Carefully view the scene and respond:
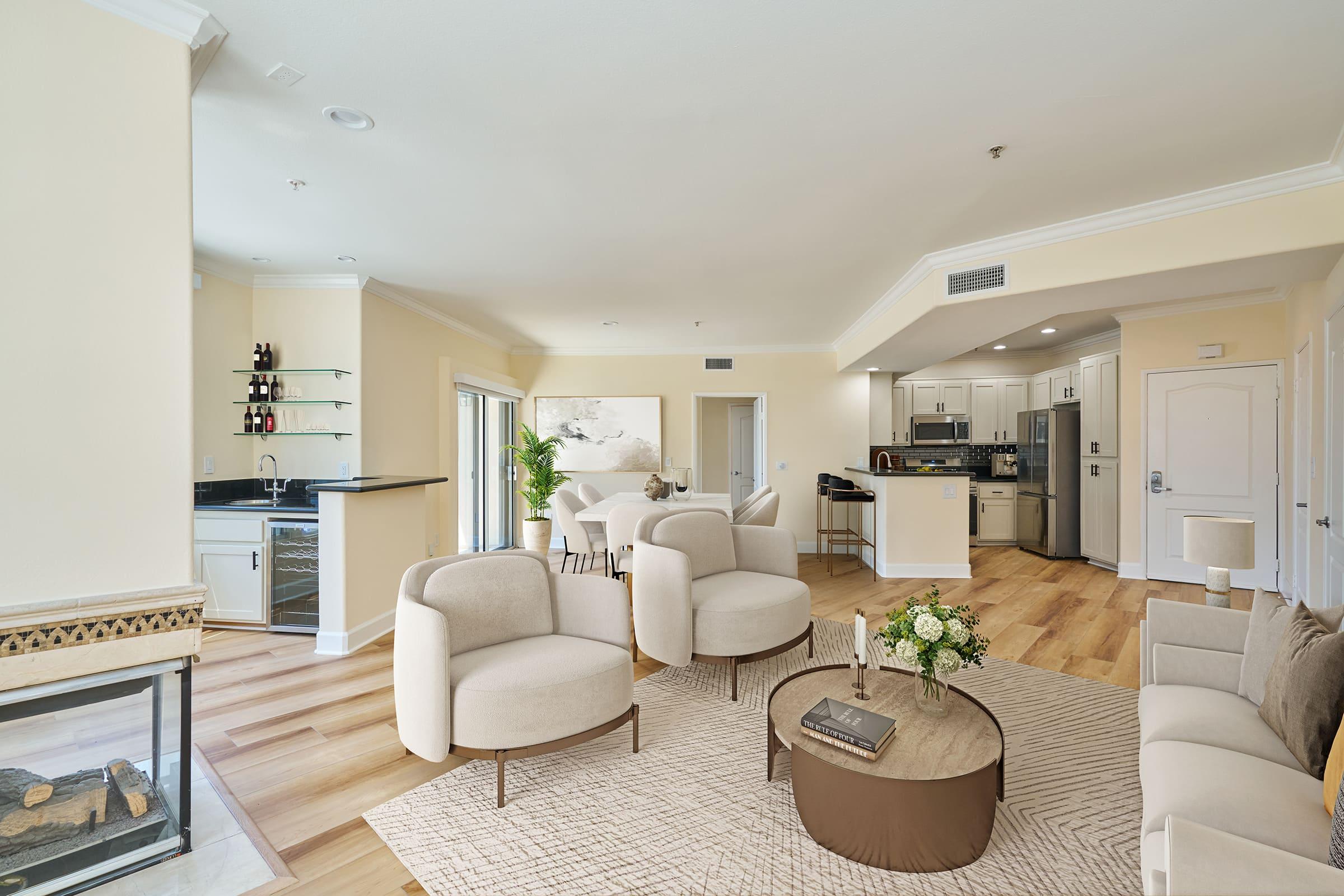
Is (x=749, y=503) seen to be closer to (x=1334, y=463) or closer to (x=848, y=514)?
(x=848, y=514)

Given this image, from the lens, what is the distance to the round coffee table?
175 centimetres

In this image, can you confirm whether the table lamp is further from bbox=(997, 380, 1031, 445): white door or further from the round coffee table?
bbox=(997, 380, 1031, 445): white door

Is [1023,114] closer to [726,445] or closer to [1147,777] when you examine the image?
[1147,777]

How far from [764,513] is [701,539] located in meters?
1.26

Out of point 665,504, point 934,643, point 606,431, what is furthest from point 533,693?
point 606,431

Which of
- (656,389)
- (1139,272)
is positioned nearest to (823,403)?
(656,389)

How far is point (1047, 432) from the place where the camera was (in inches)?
271

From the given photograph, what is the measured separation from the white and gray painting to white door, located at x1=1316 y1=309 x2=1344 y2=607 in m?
5.65

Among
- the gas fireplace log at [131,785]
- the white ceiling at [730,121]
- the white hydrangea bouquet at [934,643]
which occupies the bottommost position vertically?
the gas fireplace log at [131,785]

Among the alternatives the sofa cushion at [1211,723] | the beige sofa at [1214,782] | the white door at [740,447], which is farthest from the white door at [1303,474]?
the white door at [740,447]

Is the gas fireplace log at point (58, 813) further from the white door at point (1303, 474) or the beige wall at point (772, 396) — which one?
the white door at point (1303, 474)

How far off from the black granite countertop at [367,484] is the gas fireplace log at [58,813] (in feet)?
6.80

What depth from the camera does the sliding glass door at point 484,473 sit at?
656 cm

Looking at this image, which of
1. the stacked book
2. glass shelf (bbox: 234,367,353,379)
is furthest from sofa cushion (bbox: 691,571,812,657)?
glass shelf (bbox: 234,367,353,379)
